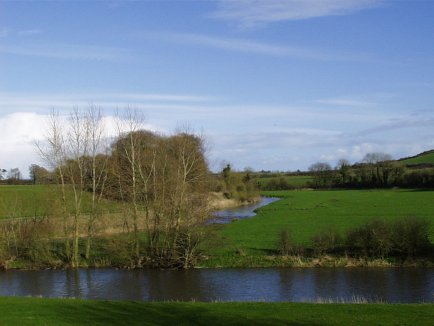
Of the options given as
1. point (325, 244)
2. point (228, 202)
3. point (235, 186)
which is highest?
point (235, 186)

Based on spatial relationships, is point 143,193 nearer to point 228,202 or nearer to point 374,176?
point 228,202

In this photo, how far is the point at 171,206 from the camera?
3981cm

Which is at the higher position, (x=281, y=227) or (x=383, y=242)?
(x=383, y=242)

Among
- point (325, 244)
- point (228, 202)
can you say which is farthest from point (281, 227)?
point (228, 202)

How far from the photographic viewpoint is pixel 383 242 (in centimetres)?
3497

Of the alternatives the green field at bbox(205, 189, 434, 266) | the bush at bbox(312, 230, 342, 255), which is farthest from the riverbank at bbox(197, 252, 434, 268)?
the bush at bbox(312, 230, 342, 255)

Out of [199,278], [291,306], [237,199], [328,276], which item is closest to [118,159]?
[199,278]

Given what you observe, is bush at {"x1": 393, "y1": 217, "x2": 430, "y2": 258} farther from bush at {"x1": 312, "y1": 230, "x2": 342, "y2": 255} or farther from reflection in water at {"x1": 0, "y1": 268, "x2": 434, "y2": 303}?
bush at {"x1": 312, "y1": 230, "x2": 342, "y2": 255}

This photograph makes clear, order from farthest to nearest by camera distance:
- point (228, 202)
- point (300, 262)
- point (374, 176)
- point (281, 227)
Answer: point (374, 176), point (228, 202), point (281, 227), point (300, 262)

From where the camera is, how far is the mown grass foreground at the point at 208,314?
16531 mm

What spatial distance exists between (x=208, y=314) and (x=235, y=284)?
12.7m

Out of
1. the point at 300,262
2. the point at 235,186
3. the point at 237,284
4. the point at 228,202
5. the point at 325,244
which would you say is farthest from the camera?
the point at 235,186

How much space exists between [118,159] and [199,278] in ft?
61.6

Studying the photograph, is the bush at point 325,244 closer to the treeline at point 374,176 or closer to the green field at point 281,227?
the green field at point 281,227
